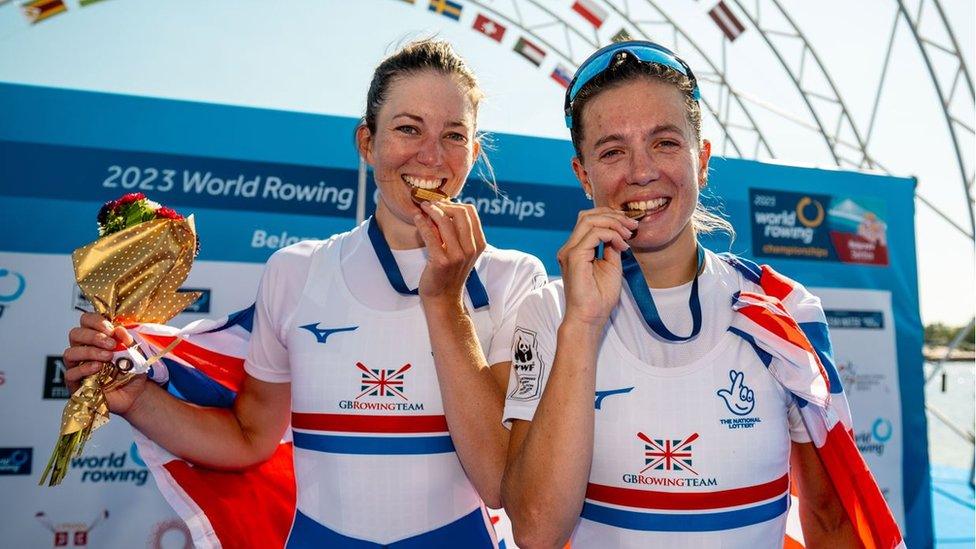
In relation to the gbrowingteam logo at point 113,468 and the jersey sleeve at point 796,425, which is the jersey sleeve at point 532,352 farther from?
the gbrowingteam logo at point 113,468

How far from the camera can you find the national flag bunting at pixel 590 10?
8.83 metres

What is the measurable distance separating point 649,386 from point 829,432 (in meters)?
0.47

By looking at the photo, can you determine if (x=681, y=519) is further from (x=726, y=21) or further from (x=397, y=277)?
(x=726, y=21)

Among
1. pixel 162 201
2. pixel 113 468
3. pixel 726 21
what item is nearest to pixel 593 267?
pixel 162 201

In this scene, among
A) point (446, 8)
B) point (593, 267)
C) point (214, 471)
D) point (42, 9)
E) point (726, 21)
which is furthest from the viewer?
point (726, 21)

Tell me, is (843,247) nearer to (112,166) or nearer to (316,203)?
(316,203)

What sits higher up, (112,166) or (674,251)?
(112,166)

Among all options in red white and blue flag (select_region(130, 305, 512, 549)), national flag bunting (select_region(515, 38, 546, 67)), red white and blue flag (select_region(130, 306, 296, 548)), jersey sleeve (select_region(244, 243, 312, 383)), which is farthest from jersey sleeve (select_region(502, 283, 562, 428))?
national flag bunting (select_region(515, 38, 546, 67))

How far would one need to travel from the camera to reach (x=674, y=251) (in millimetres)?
1643

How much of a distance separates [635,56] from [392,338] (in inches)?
38.0

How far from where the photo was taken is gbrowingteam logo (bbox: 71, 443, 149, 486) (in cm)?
355

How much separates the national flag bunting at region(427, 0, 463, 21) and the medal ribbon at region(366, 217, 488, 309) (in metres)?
7.22

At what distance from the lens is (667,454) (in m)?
1.45

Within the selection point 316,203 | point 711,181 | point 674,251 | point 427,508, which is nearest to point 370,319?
point 427,508
